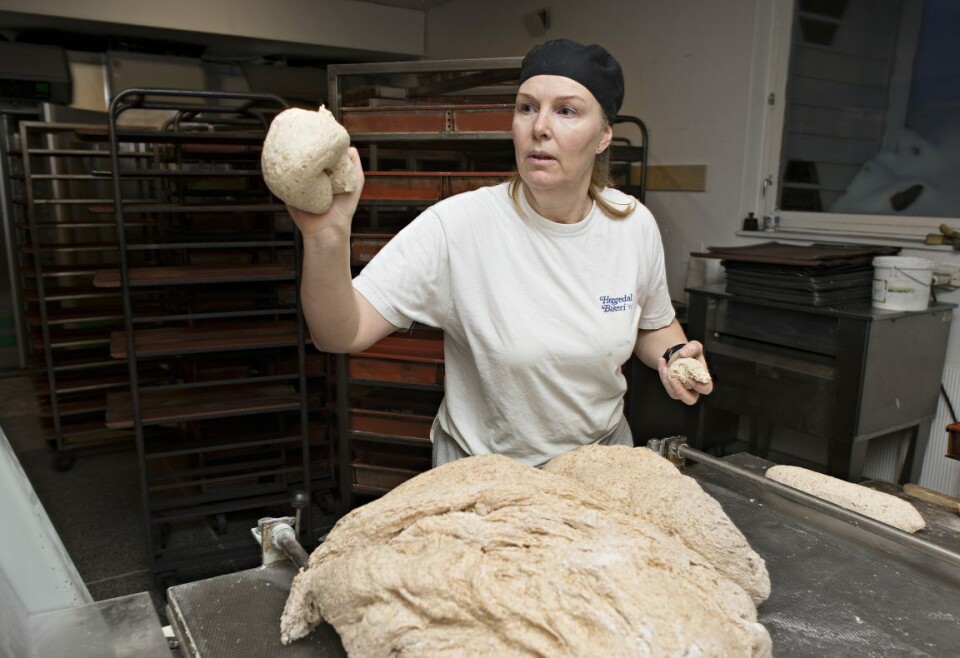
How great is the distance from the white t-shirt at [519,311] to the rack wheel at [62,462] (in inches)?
131

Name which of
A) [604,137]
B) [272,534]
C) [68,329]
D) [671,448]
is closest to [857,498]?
[671,448]

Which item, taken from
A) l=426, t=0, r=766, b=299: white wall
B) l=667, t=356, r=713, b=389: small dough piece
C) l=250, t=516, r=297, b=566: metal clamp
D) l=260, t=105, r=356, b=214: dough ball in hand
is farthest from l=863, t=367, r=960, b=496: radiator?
l=260, t=105, r=356, b=214: dough ball in hand

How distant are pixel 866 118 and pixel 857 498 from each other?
7.90ft

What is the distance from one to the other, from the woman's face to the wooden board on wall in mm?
2353

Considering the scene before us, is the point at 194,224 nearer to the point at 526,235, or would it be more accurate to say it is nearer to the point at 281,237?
the point at 281,237

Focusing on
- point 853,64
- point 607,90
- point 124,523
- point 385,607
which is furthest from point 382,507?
point 853,64

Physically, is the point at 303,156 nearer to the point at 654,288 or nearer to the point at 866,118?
the point at 654,288

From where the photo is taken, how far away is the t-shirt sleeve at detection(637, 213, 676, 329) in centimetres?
163

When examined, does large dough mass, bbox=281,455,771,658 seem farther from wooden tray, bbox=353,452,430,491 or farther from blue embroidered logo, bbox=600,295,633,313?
wooden tray, bbox=353,452,430,491

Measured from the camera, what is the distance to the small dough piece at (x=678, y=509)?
1082 mm

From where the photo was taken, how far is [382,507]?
1.11 m

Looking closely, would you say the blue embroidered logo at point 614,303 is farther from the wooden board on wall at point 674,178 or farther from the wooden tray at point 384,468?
the wooden board on wall at point 674,178

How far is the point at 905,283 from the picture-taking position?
2.70 metres

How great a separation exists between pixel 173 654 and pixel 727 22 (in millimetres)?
3556
